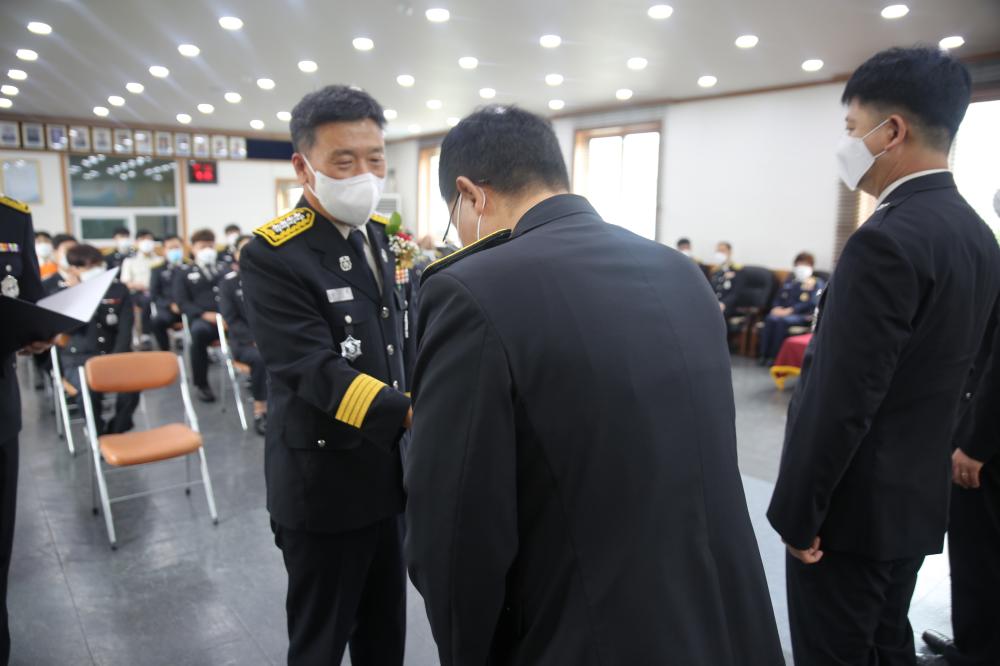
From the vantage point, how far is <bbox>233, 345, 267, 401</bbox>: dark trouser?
16.6ft

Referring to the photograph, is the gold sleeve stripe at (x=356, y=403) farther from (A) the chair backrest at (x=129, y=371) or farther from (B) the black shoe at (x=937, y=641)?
(A) the chair backrest at (x=129, y=371)

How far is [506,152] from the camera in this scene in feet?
3.35

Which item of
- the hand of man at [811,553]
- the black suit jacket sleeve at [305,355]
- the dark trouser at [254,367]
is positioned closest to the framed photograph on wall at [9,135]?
the dark trouser at [254,367]

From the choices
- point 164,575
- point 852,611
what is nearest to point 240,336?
point 164,575

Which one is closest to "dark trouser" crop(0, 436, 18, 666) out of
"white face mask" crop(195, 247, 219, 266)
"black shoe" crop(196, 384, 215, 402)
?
"black shoe" crop(196, 384, 215, 402)

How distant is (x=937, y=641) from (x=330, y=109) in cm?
277

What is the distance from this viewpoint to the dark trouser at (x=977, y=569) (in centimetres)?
201

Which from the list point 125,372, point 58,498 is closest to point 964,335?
point 125,372

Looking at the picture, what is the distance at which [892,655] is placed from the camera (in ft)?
5.27

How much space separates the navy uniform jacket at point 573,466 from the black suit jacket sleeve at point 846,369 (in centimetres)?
67

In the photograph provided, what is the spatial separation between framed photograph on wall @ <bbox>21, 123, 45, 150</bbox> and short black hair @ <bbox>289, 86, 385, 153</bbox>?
14.0 metres

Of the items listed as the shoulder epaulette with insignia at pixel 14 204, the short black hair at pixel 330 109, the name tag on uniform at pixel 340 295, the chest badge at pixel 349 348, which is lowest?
the chest badge at pixel 349 348

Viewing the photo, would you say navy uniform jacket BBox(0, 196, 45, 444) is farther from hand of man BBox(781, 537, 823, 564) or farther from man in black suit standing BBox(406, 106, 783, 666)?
hand of man BBox(781, 537, 823, 564)

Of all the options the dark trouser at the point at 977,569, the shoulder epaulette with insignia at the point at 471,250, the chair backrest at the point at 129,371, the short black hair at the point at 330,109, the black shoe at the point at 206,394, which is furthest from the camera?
the black shoe at the point at 206,394
